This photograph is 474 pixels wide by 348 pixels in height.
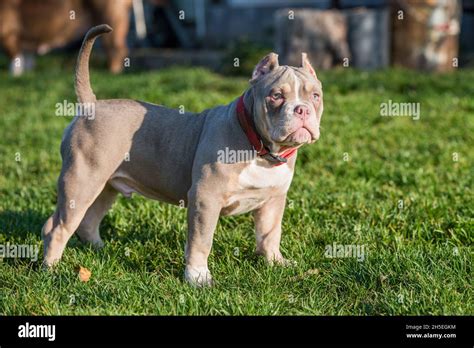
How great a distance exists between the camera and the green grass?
360cm

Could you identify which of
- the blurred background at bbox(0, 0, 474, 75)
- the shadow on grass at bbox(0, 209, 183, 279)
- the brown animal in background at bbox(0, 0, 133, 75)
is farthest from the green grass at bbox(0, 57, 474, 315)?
the brown animal in background at bbox(0, 0, 133, 75)

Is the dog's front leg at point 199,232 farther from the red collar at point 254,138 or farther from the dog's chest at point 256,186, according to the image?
the red collar at point 254,138

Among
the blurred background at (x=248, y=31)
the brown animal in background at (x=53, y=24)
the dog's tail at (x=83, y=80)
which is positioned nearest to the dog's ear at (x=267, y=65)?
the dog's tail at (x=83, y=80)

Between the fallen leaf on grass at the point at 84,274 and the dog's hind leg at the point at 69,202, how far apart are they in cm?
20

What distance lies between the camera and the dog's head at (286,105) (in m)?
3.49

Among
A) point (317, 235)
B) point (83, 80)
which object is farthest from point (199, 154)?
point (317, 235)

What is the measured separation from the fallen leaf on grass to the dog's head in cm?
123

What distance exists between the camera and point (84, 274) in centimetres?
393

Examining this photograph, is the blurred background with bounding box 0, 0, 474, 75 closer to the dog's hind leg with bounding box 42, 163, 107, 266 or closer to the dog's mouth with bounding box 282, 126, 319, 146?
the dog's hind leg with bounding box 42, 163, 107, 266

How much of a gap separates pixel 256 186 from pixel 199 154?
1.15 ft

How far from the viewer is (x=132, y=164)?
4066 millimetres

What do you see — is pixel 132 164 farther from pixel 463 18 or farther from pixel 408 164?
pixel 463 18

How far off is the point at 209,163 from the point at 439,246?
1.53m
